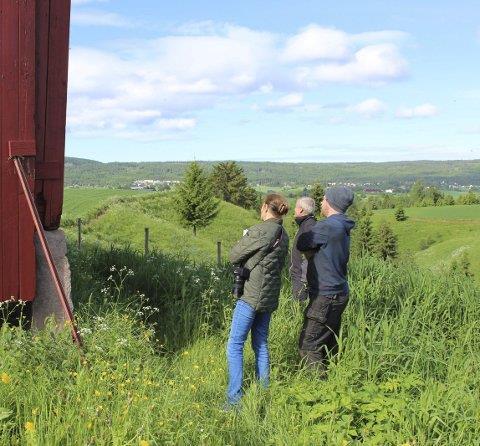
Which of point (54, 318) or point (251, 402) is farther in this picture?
point (54, 318)

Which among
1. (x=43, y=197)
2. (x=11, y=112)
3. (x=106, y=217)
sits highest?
(x=11, y=112)

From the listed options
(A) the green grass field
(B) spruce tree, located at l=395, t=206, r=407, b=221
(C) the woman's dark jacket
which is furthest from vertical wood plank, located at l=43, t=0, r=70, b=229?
(B) spruce tree, located at l=395, t=206, r=407, b=221

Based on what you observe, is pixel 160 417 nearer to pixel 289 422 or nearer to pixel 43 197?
pixel 289 422

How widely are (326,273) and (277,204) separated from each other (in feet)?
2.44

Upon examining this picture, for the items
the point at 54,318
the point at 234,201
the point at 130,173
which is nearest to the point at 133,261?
the point at 54,318

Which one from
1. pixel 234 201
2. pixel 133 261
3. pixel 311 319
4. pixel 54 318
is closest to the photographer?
pixel 311 319

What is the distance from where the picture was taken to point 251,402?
13.5ft

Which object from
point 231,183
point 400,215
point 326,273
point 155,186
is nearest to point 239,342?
point 326,273

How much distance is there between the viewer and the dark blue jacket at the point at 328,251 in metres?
4.75

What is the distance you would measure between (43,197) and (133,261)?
2.56 metres

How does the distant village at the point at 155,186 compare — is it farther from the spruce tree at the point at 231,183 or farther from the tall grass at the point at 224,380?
the tall grass at the point at 224,380

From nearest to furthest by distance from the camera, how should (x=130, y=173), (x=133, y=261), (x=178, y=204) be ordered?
1. (x=133, y=261)
2. (x=178, y=204)
3. (x=130, y=173)

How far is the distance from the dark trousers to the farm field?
84933 mm

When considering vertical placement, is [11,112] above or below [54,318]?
above
